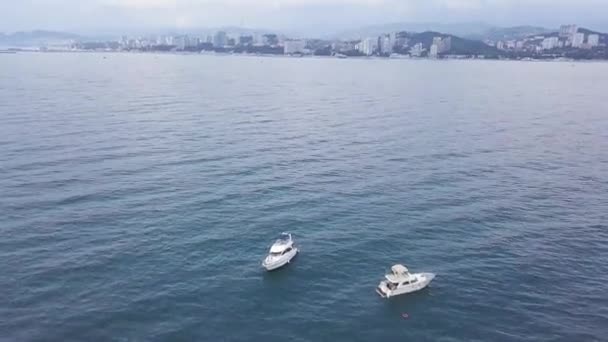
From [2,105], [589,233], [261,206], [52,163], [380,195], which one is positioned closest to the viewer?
[589,233]

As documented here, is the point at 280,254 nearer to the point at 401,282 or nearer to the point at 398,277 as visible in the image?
the point at 398,277

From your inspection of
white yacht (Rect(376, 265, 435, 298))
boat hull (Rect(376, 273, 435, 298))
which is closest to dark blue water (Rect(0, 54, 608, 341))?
boat hull (Rect(376, 273, 435, 298))

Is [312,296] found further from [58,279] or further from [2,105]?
[2,105]

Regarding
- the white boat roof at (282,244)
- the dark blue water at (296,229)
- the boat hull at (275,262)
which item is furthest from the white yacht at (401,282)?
the white boat roof at (282,244)

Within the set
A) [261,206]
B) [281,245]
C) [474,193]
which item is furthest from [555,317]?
[261,206]

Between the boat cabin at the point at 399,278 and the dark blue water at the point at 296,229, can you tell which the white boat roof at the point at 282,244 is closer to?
the dark blue water at the point at 296,229

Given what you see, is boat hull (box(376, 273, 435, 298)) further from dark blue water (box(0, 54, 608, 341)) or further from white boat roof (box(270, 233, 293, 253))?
white boat roof (box(270, 233, 293, 253))
